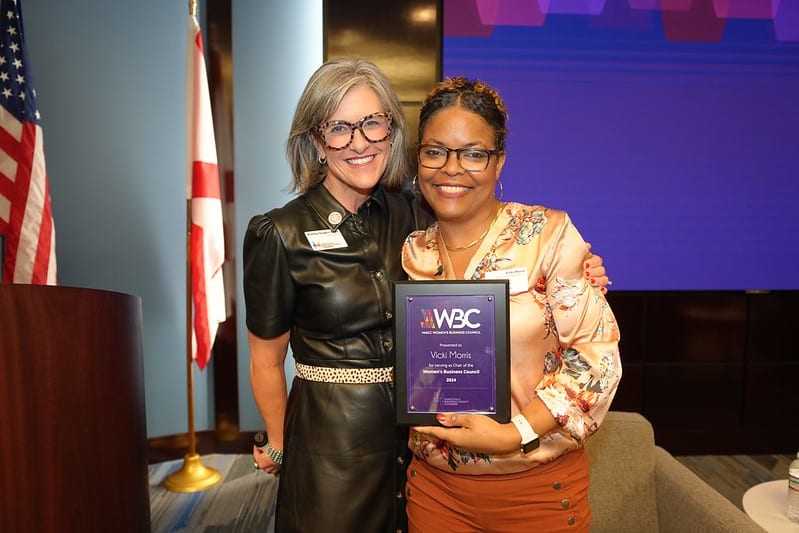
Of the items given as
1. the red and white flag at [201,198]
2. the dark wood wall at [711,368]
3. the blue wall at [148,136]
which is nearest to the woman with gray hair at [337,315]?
the red and white flag at [201,198]

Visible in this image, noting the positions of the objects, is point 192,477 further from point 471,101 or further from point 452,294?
point 471,101

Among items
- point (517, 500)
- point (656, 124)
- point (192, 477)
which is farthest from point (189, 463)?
point (656, 124)

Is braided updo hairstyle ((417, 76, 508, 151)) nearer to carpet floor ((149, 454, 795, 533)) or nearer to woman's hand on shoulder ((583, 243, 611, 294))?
woman's hand on shoulder ((583, 243, 611, 294))

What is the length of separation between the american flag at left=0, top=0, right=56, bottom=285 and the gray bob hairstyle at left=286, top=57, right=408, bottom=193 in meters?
2.19

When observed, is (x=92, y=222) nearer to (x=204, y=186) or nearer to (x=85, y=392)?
(x=204, y=186)

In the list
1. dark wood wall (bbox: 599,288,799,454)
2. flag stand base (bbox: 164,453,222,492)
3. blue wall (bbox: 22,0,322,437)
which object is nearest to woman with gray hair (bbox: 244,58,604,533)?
flag stand base (bbox: 164,453,222,492)

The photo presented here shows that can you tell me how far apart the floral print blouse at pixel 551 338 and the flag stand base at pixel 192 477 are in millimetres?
2639

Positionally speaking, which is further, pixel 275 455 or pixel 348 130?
pixel 275 455

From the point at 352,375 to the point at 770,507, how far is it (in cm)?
159

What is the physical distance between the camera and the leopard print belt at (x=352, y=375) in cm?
153

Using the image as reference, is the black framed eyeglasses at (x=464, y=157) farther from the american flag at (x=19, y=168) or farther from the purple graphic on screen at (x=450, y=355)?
the american flag at (x=19, y=168)

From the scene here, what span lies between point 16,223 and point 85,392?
2547 mm

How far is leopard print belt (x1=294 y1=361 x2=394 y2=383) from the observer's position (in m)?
1.53

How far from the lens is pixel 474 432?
1215 mm
